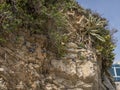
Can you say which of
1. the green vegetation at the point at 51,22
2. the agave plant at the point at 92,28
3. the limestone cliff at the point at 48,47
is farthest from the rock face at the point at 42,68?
the agave plant at the point at 92,28

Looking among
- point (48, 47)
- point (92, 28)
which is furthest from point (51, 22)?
point (92, 28)

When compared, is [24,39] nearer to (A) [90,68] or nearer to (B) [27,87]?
(B) [27,87]

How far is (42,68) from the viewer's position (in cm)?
1116

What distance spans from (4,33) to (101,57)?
4737mm

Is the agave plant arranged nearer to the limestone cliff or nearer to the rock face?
the limestone cliff

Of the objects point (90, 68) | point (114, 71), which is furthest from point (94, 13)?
point (114, 71)

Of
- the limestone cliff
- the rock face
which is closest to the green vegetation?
the limestone cliff

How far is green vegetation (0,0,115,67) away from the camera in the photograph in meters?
10.4

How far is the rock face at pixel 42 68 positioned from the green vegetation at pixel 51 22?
30 centimetres

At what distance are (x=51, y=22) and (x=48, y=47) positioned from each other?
2.60ft

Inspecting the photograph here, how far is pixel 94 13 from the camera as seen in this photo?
47.0 ft

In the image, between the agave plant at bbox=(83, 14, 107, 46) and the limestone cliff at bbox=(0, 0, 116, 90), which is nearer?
the limestone cliff at bbox=(0, 0, 116, 90)

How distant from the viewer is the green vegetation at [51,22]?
10405 millimetres

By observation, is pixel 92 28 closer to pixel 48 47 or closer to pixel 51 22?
pixel 51 22
